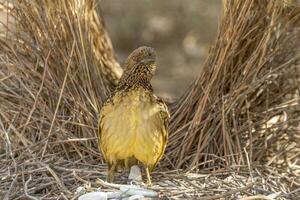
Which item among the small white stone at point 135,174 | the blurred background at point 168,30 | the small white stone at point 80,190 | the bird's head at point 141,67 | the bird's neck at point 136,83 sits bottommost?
the small white stone at point 80,190

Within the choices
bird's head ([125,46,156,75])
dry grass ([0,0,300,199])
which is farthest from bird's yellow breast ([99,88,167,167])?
dry grass ([0,0,300,199])

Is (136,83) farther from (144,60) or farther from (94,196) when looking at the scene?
(94,196)

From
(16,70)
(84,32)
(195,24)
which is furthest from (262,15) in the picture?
(195,24)


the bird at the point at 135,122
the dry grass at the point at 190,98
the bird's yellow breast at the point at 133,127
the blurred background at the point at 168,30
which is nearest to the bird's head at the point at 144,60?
the bird at the point at 135,122

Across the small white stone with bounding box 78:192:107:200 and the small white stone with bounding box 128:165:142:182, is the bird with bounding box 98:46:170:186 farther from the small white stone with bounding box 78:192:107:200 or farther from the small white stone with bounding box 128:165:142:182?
the small white stone with bounding box 78:192:107:200

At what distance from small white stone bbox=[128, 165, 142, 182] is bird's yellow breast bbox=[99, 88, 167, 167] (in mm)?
121

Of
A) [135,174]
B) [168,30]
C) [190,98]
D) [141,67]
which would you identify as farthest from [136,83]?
[168,30]

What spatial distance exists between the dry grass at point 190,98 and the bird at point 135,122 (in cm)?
20

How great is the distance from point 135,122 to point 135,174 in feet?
1.12

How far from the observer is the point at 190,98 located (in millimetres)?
5668

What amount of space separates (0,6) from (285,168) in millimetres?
1903

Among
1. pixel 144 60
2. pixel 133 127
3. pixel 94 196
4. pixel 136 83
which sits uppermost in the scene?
pixel 144 60

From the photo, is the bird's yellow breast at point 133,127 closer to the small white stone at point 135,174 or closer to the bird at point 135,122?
the bird at point 135,122

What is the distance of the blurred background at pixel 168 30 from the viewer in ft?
29.9
